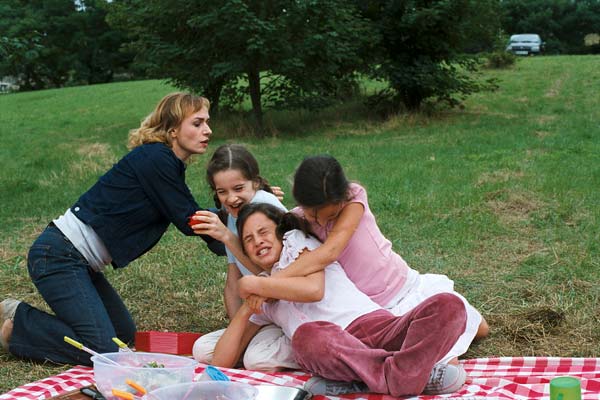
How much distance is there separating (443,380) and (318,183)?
0.93 m

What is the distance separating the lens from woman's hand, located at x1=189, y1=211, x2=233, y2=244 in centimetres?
353

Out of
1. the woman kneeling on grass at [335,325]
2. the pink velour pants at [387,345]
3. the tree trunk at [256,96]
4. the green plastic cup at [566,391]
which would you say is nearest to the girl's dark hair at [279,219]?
the woman kneeling on grass at [335,325]

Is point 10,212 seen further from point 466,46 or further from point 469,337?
point 466,46

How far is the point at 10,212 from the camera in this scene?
25.2ft

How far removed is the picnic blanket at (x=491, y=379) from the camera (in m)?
3.16

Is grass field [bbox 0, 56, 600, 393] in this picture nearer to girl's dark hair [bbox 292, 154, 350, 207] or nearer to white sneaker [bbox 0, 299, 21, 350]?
white sneaker [bbox 0, 299, 21, 350]

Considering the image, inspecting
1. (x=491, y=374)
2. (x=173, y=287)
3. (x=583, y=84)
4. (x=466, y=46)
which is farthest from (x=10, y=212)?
(x=583, y=84)

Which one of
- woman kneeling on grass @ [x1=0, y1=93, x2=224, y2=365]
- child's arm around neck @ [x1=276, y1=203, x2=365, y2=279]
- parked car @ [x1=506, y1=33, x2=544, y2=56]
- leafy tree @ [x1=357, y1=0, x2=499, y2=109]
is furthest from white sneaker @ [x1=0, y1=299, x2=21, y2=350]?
parked car @ [x1=506, y1=33, x2=544, y2=56]


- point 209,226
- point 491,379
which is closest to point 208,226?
point 209,226

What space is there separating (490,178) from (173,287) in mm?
4184

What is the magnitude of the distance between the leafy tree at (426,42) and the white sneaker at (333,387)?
35.8ft

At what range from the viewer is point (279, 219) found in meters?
3.50

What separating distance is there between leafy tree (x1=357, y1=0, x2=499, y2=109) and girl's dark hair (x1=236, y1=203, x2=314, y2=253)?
1045cm

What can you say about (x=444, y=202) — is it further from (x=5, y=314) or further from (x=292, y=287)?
(x=5, y=314)
